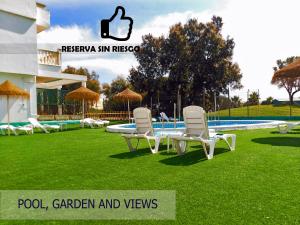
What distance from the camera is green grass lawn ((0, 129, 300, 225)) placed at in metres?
3.54

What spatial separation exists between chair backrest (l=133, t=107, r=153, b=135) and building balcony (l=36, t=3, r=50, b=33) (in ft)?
59.6

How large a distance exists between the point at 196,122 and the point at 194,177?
2243 mm

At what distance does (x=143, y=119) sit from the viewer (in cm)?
824

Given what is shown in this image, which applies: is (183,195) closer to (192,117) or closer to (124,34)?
(192,117)

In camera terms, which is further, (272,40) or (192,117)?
(272,40)

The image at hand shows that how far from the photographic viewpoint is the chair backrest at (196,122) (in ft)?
23.2

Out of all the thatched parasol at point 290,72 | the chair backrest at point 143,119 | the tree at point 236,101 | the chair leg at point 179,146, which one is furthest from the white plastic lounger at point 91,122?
the tree at point 236,101

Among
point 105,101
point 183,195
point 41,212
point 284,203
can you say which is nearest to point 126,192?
point 183,195

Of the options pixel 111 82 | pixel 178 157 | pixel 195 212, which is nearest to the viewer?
pixel 195 212

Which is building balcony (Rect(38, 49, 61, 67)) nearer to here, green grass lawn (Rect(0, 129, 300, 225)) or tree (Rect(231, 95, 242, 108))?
tree (Rect(231, 95, 242, 108))

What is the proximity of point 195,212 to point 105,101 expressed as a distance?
97.7 feet

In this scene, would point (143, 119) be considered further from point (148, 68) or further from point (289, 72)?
point (148, 68)

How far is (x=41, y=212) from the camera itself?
374 centimetres

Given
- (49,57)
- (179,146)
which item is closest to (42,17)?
(49,57)
